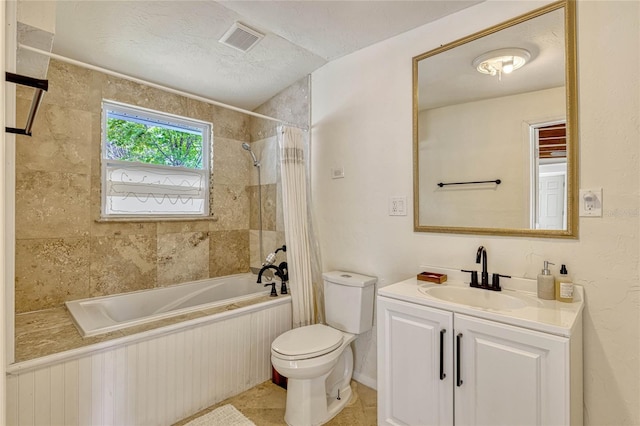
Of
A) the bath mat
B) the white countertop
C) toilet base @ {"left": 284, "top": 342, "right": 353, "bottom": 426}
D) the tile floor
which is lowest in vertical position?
the tile floor

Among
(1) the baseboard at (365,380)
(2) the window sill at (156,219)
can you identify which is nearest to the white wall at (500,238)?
(1) the baseboard at (365,380)

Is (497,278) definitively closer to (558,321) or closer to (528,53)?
(558,321)

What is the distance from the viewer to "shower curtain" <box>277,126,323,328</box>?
7.52 ft

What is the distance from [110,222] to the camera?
2.35 meters

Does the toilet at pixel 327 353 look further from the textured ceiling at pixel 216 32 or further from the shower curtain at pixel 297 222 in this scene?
the textured ceiling at pixel 216 32

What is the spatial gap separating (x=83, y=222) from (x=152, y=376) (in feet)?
4.18

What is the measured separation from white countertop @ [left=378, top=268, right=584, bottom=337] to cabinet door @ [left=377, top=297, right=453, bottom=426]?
4cm

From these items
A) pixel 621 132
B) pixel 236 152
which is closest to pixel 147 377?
pixel 236 152

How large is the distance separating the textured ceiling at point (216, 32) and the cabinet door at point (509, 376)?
1712 millimetres

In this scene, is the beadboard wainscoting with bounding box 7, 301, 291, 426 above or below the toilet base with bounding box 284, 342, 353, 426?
above

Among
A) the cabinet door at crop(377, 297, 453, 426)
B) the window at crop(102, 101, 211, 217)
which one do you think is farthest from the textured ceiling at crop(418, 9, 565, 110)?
Answer: the window at crop(102, 101, 211, 217)

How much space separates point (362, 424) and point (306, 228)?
4.24 feet

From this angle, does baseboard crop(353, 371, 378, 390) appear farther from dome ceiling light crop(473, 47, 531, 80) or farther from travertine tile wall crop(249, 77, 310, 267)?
dome ceiling light crop(473, 47, 531, 80)

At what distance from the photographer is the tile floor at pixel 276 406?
1802 mm
